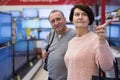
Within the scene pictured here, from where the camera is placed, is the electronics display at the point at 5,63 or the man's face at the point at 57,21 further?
the electronics display at the point at 5,63

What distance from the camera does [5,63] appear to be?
5129 millimetres

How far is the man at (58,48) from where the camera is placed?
2633mm

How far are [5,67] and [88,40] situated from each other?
3495 mm

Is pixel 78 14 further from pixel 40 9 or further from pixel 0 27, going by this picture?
pixel 40 9

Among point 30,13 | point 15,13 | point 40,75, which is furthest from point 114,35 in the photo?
point 15,13

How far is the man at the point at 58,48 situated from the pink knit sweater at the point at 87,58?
0.55 metres

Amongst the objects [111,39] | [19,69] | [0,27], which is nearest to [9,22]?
[0,27]

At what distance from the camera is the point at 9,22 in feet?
19.0

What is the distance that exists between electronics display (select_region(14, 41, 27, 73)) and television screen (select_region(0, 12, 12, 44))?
857 mm

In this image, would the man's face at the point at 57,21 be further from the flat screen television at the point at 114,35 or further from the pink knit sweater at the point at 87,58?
the flat screen television at the point at 114,35

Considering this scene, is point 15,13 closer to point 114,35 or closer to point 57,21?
point 114,35

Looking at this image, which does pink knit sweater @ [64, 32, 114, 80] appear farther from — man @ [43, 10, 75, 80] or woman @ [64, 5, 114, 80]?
man @ [43, 10, 75, 80]

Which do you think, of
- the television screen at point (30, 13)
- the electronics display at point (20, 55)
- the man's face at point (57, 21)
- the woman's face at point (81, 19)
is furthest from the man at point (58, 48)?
the television screen at point (30, 13)

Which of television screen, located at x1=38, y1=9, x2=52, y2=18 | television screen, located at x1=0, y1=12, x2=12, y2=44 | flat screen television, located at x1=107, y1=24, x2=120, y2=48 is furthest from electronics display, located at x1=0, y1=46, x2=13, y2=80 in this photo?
television screen, located at x1=38, y1=9, x2=52, y2=18
